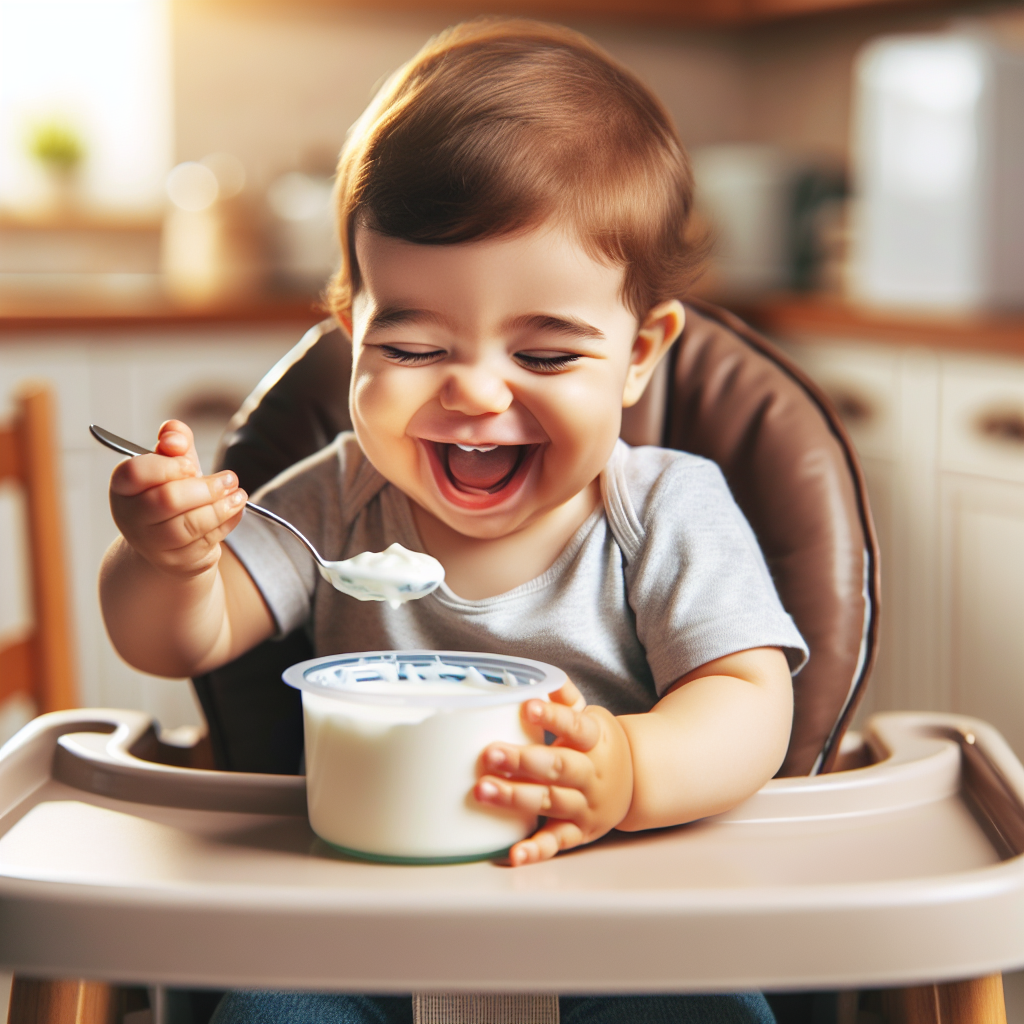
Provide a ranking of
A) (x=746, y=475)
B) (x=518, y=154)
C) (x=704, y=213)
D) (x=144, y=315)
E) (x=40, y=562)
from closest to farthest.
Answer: (x=518, y=154) < (x=746, y=475) < (x=40, y=562) < (x=704, y=213) < (x=144, y=315)

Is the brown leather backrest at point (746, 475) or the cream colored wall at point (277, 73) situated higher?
the cream colored wall at point (277, 73)

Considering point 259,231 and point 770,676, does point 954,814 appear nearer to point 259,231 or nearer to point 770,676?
point 770,676

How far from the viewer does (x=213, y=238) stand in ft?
7.20

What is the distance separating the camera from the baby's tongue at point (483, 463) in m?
0.59

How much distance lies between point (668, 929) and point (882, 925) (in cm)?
8

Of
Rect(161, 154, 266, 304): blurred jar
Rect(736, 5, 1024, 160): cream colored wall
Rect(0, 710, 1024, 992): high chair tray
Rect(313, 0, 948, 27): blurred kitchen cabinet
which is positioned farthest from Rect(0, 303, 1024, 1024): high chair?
Rect(736, 5, 1024, 160): cream colored wall

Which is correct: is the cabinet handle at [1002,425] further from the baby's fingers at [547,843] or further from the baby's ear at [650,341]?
the baby's fingers at [547,843]

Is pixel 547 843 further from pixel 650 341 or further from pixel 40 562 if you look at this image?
pixel 40 562

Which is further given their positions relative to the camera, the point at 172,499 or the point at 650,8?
the point at 650,8

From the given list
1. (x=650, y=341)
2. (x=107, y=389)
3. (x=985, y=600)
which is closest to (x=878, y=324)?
(x=985, y=600)

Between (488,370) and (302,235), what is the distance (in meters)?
1.75

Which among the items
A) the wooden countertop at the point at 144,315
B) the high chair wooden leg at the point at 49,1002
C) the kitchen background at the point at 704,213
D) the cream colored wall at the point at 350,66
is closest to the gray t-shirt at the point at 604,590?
the high chair wooden leg at the point at 49,1002

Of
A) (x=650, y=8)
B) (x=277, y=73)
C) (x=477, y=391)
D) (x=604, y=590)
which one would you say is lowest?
(x=604, y=590)

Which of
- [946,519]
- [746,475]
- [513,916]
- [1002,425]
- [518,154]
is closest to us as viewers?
[513,916]
